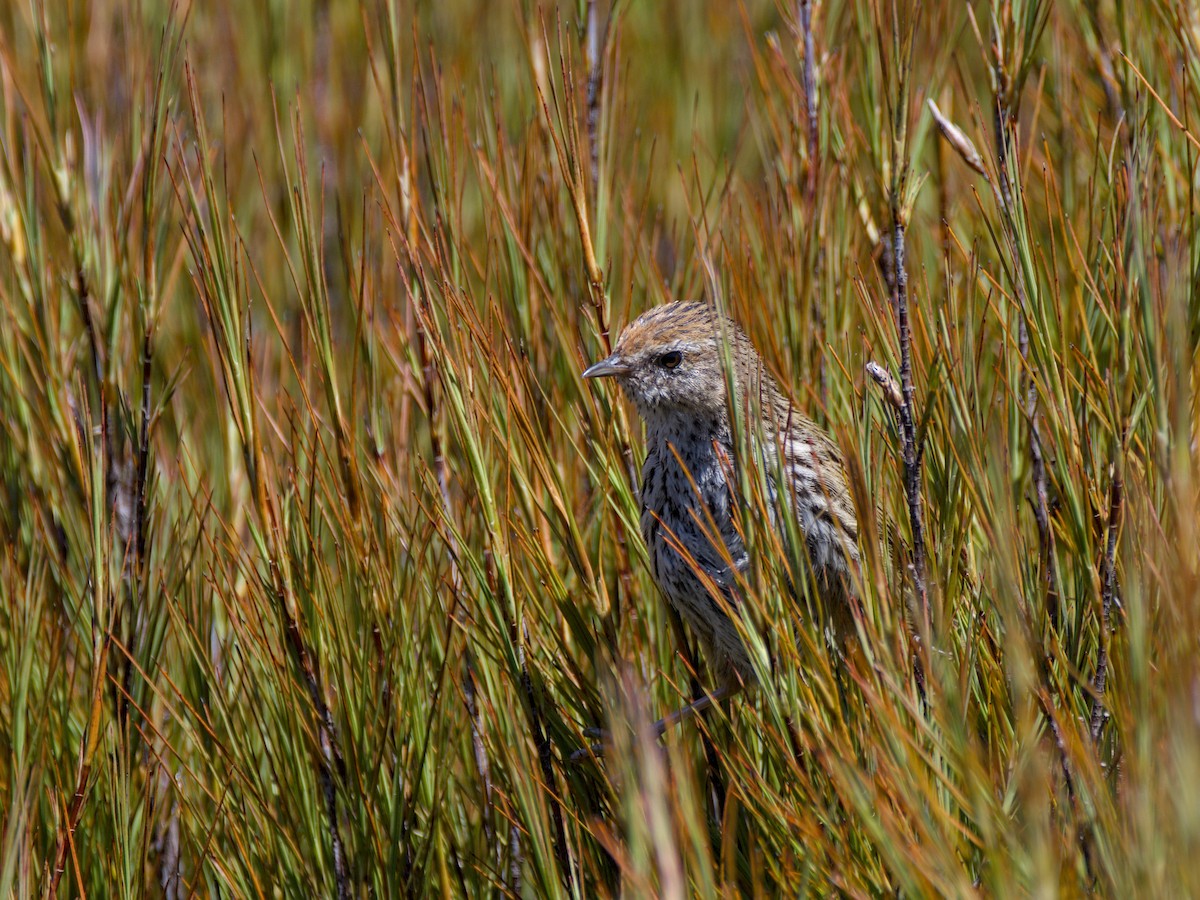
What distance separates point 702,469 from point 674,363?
23 cm

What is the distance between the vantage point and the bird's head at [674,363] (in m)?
2.58

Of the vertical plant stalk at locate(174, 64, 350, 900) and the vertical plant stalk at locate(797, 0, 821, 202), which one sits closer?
the vertical plant stalk at locate(174, 64, 350, 900)

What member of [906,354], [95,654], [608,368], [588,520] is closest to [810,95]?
[608,368]

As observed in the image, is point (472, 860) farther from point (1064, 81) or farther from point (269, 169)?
point (269, 169)

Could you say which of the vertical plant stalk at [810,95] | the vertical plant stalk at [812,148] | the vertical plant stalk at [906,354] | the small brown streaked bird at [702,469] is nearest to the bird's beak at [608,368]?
the small brown streaked bird at [702,469]

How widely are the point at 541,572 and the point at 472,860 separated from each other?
56 centimetres

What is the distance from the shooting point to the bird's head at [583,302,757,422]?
2.58m

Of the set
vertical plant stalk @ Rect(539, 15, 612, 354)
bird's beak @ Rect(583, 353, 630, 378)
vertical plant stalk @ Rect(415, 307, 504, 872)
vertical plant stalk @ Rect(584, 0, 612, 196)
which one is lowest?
vertical plant stalk @ Rect(415, 307, 504, 872)

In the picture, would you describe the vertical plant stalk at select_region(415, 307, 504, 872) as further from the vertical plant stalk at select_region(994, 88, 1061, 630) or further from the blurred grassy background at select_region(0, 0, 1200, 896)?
the vertical plant stalk at select_region(994, 88, 1061, 630)

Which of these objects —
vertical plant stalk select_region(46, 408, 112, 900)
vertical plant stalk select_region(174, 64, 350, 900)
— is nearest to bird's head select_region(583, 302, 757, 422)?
vertical plant stalk select_region(174, 64, 350, 900)

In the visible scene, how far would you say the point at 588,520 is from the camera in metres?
2.63

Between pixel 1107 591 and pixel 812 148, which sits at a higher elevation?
pixel 812 148

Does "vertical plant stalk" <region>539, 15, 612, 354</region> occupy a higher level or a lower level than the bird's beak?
higher

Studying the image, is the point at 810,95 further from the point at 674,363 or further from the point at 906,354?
the point at 906,354
